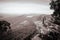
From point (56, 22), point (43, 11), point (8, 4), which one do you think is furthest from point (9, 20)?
point (56, 22)

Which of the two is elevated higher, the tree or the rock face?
the tree

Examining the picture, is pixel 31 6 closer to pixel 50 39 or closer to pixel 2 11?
pixel 2 11

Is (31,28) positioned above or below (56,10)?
below

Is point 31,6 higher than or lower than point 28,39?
higher

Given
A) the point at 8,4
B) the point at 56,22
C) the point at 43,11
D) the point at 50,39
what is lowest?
the point at 50,39

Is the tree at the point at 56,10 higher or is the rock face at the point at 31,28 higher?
the tree at the point at 56,10

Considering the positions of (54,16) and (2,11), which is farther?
(2,11)

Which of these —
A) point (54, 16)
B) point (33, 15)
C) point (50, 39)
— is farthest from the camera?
point (33, 15)

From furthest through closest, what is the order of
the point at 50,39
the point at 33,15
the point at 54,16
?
the point at 33,15, the point at 54,16, the point at 50,39
